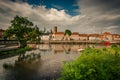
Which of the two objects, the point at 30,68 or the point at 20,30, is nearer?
the point at 30,68

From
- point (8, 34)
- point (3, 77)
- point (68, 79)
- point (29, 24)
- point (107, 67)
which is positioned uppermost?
point (29, 24)

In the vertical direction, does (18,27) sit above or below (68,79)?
above

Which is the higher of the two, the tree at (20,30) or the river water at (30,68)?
the tree at (20,30)

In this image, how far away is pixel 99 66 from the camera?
51.1 ft

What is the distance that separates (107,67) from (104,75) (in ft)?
4.90

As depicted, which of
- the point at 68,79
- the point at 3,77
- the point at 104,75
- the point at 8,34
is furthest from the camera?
the point at 8,34

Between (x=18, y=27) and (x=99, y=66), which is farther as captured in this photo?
(x=18, y=27)

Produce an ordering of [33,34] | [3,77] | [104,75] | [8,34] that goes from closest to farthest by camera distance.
Answer: [104,75] < [3,77] < [8,34] < [33,34]

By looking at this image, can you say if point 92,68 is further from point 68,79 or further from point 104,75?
point 68,79

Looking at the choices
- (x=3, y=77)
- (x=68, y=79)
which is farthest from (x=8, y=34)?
(x=68, y=79)

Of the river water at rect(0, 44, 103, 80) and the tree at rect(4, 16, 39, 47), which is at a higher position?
the tree at rect(4, 16, 39, 47)

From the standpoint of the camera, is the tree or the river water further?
the tree

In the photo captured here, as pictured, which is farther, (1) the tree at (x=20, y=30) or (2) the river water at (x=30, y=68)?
(1) the tree at (x=20, y=30)

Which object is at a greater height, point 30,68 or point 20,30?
point 20,30
